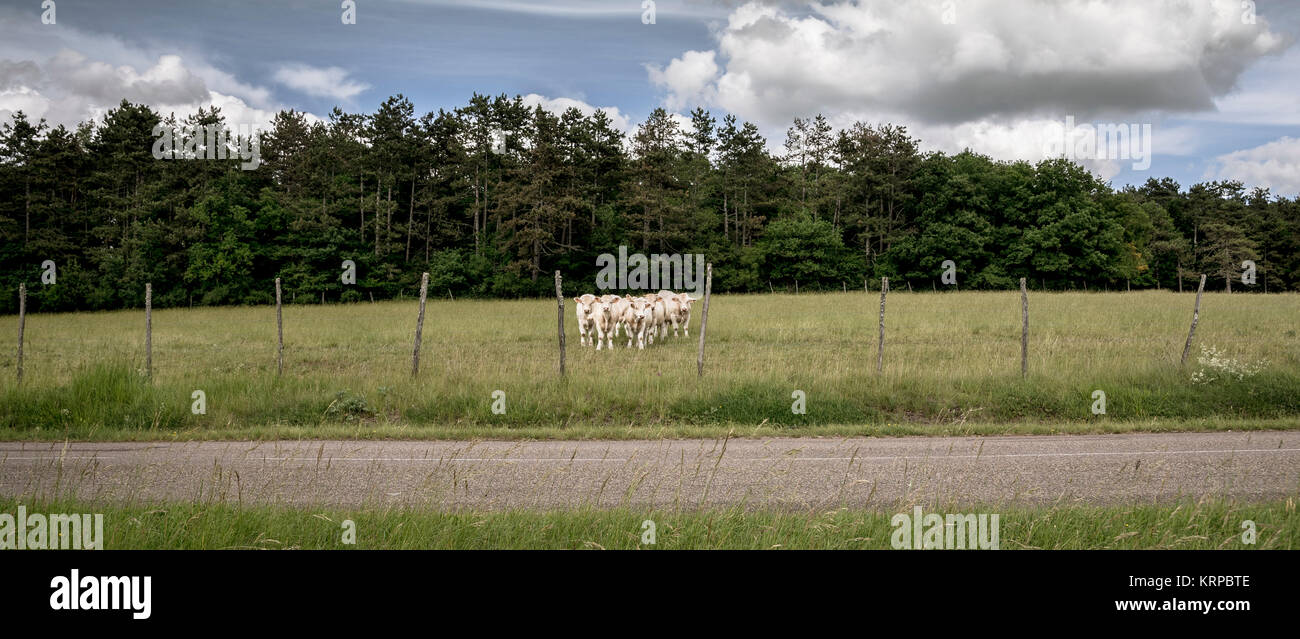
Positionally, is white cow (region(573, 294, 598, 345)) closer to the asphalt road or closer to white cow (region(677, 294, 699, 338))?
white cow (region(677, 294, 699, 338))

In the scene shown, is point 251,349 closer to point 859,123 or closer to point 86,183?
point 86,183

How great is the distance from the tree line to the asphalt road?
45102mm

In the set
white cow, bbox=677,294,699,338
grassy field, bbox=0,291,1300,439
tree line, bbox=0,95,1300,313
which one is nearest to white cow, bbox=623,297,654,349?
grassy field, bbox=0,291,1300,439

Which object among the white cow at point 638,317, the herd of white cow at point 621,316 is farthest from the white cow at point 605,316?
the white cow at point 638,317

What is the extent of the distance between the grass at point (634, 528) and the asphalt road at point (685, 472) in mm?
451

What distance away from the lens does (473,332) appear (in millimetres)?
27203

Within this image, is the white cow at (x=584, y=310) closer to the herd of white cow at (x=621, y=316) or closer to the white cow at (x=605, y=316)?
the herd of white cow at (x=621, y=316)

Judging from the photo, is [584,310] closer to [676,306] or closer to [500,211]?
[676,306]

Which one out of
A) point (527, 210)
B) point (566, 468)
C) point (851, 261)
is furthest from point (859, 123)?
point (566, 468)

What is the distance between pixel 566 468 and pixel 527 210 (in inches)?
1972

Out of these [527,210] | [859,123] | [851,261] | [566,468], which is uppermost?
[859,123]

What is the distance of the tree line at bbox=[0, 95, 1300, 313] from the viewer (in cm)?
5403

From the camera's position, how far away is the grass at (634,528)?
5.51 metres

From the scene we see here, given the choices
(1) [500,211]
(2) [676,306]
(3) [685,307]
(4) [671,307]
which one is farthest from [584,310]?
(1) [500,211]
